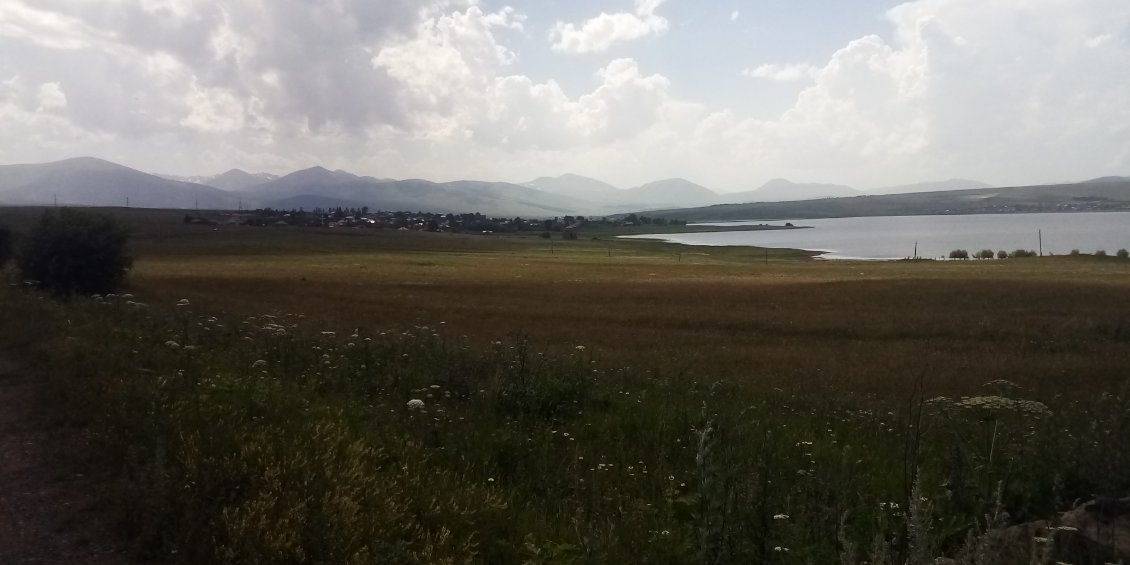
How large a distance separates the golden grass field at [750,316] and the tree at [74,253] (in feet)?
5.80

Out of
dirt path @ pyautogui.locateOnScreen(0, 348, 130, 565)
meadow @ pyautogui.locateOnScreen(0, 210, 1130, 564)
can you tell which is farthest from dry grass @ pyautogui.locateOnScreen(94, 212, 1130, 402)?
dirt path @ pyautogui.locateOnScreen(0, 348, 130, 565)

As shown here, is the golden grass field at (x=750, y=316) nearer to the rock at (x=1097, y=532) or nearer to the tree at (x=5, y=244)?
the tree at (x=5, y=244)

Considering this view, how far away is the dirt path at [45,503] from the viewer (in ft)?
16.3

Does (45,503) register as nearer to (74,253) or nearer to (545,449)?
(545,449)

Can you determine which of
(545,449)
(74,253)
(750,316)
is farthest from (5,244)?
(545,449)

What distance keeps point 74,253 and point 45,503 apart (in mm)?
31483

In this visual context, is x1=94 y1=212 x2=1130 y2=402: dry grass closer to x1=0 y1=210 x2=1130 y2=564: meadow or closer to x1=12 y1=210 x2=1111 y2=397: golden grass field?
x1=12 y1=210 x2=1111 y2=397: golden grass field

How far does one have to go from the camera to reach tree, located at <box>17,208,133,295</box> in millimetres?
31406

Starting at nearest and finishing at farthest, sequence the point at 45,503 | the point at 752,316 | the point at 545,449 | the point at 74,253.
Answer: the point at 45,503 → the point at 545,449 → the point at 74,253 → the point at 752,316

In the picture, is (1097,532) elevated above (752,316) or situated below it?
above

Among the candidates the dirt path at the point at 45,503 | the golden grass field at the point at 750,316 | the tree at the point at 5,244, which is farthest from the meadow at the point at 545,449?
the tree at the point at 5,244

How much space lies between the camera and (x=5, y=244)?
40094 millimetres

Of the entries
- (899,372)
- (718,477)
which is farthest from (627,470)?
(899,372)

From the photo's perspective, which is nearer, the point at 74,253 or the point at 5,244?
the point at 74,253
